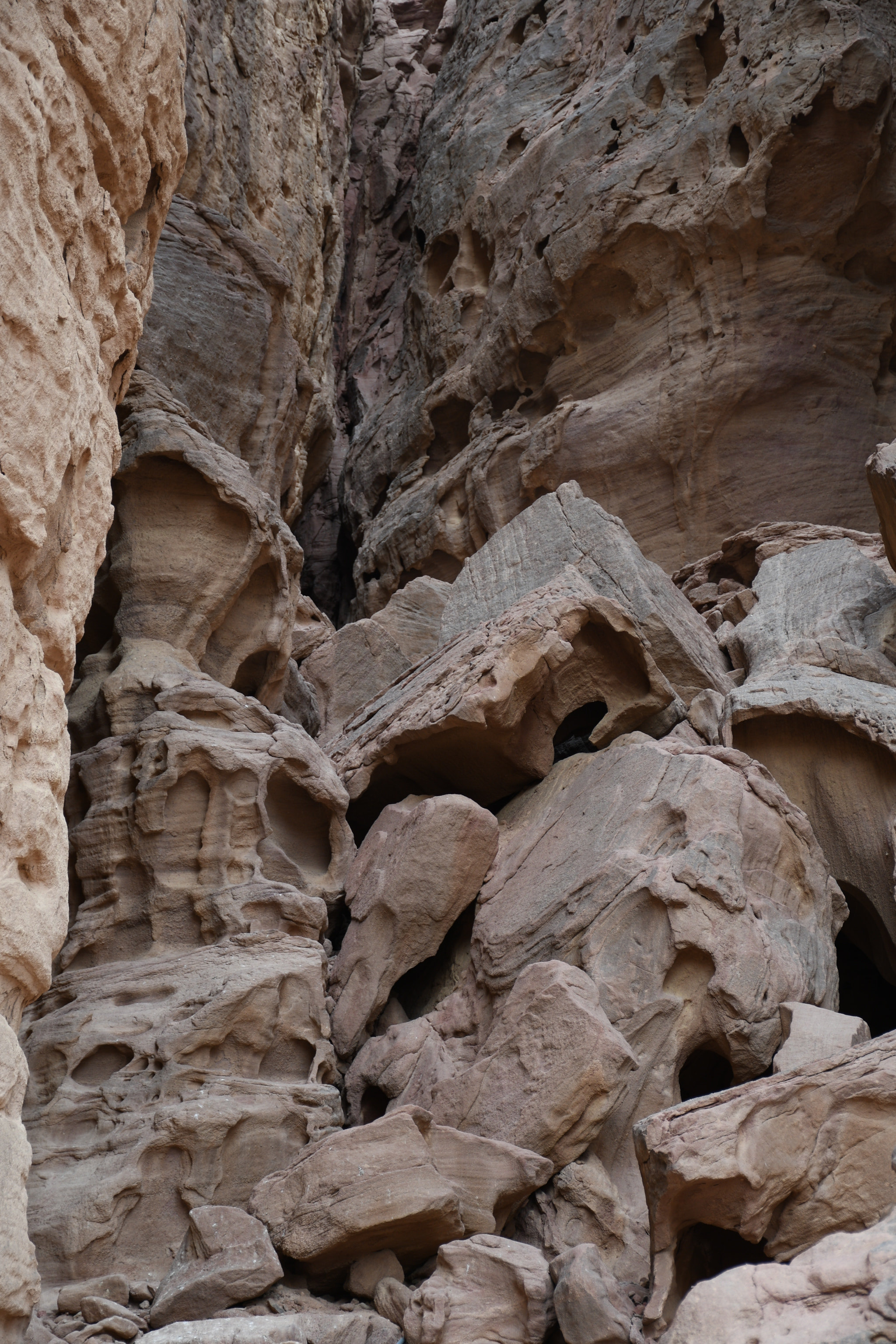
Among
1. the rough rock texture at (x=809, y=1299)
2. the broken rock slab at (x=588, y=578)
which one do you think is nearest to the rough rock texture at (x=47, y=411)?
the rough rock texture at (x=809, y=1299)

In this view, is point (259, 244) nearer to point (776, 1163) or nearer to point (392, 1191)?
point (392, 1191)

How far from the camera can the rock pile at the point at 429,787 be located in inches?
165

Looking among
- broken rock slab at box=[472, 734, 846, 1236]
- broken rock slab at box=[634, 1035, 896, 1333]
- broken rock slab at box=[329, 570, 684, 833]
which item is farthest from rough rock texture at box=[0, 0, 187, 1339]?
broken rock slab at box=[329, 570, 684, 833]

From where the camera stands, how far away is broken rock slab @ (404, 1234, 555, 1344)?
420 cm

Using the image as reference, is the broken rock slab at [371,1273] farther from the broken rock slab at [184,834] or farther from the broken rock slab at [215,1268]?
the broken rock slab at [184,834]

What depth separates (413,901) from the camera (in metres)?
6.57

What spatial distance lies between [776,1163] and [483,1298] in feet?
3.85

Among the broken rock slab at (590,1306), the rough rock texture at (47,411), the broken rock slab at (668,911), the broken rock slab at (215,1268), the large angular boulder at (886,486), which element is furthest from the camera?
the large angular boulder at (886,486)

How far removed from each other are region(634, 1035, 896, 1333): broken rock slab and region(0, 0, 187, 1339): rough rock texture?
7.03ft

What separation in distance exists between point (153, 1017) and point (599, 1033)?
206cm

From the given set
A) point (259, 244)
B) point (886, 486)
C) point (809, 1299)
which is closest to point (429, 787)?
point (886, 486)

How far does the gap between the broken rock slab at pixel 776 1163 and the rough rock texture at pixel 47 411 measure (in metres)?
2.14

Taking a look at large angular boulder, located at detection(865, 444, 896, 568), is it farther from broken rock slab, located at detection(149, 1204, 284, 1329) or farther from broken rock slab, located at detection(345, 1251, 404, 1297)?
broken rock slab, located at detection(149, 1204, 284, 1329)

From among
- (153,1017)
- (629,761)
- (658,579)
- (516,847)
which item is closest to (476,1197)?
(153,1017)
